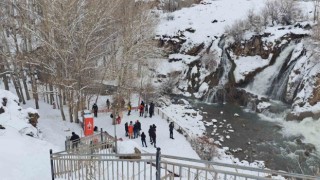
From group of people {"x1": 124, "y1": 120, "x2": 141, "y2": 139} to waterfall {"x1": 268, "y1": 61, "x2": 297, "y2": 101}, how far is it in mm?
15191

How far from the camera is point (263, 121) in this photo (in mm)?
25812

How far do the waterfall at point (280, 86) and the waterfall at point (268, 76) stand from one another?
0.42 m

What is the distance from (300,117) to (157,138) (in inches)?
456

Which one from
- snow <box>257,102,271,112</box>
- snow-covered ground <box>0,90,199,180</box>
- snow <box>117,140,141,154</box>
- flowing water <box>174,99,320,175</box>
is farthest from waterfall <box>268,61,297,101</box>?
snow <box>117,140,141,154</box>

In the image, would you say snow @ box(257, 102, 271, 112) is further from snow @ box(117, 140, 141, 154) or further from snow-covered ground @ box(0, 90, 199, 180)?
snow @ box(117, 140, 141, 154)

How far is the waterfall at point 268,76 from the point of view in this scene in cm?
3128

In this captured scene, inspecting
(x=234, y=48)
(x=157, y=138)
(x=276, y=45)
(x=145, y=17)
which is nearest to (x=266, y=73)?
(x=276, y=45)

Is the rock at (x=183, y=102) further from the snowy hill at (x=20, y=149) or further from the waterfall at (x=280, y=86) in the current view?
the snowy hill at (x=20, y=149)

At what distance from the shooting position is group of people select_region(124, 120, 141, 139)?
19831 millimetres

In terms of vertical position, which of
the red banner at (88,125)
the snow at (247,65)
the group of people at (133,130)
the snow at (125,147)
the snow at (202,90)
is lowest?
the snow at (202,90)

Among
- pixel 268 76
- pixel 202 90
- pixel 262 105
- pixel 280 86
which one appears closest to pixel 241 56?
pixel 268 76

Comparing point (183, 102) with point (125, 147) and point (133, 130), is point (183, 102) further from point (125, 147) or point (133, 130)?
point (125, 147)

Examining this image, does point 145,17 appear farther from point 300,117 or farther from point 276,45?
point 300,117

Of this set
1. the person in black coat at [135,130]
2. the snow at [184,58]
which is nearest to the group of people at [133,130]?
the person in black coat at [135,130]
